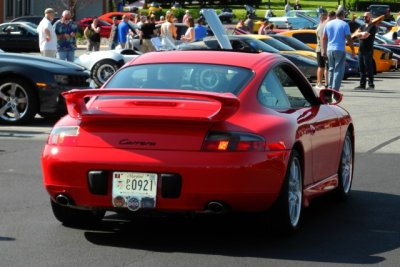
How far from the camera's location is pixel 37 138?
13.9m

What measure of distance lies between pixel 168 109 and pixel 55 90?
8.41 m

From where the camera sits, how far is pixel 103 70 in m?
22.7

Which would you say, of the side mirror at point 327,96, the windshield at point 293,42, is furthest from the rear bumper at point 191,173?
the windshield at point 293,42

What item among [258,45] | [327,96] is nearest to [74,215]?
[327,96]

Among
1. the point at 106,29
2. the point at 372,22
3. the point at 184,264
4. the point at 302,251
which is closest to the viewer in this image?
the point at 184,264

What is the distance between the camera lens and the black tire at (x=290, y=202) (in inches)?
283

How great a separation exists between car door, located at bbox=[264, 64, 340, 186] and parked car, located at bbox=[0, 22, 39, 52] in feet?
119

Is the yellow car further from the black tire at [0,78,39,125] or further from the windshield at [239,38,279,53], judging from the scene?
the black tire at [0,78,39,125]

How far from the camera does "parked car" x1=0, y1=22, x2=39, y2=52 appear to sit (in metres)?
44.0

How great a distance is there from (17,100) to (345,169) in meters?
7.16

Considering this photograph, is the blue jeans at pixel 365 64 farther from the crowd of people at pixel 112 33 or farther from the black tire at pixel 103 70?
the crowd of people at pixel 112 33

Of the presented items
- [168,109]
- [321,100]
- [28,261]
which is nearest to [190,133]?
[168,109]

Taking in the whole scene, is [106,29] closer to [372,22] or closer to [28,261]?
[372,22]

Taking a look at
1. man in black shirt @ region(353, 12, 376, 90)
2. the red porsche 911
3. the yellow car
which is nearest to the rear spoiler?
the red porsche 911
